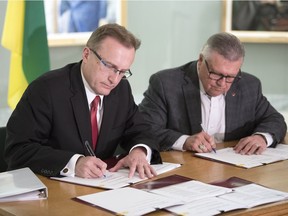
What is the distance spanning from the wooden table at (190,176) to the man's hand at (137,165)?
0.22 feet

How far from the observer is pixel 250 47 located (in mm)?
5867

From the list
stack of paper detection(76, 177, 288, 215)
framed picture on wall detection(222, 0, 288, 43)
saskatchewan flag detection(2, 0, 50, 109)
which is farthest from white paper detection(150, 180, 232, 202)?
Answer: framed picture on wall detection(222, 0, 288, 43)

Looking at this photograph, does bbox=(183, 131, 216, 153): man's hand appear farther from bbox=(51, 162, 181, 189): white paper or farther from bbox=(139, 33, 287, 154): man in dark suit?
bbox=(51, 162, 181, 189): white paper

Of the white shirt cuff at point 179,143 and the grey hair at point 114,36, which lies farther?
the white shirt cuff at point 179,143

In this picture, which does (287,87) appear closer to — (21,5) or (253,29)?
(253,29)

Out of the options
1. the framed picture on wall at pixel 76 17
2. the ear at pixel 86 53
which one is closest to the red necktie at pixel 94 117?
the ear at pixel 86 53

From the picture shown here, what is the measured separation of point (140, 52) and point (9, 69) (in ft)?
4.32

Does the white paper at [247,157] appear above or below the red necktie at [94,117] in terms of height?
below

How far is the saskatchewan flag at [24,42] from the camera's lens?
15.6 feet

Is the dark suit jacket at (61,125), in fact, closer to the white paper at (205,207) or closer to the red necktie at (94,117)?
the red necktie at (94,117)

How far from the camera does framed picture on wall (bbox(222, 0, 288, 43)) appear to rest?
18.8 feet

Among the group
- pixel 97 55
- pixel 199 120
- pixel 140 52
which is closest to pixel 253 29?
pixel 140 52

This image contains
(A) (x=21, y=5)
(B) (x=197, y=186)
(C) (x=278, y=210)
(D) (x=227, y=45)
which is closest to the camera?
(C) (x=278, y=210)

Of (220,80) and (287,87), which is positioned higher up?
(220,80)
